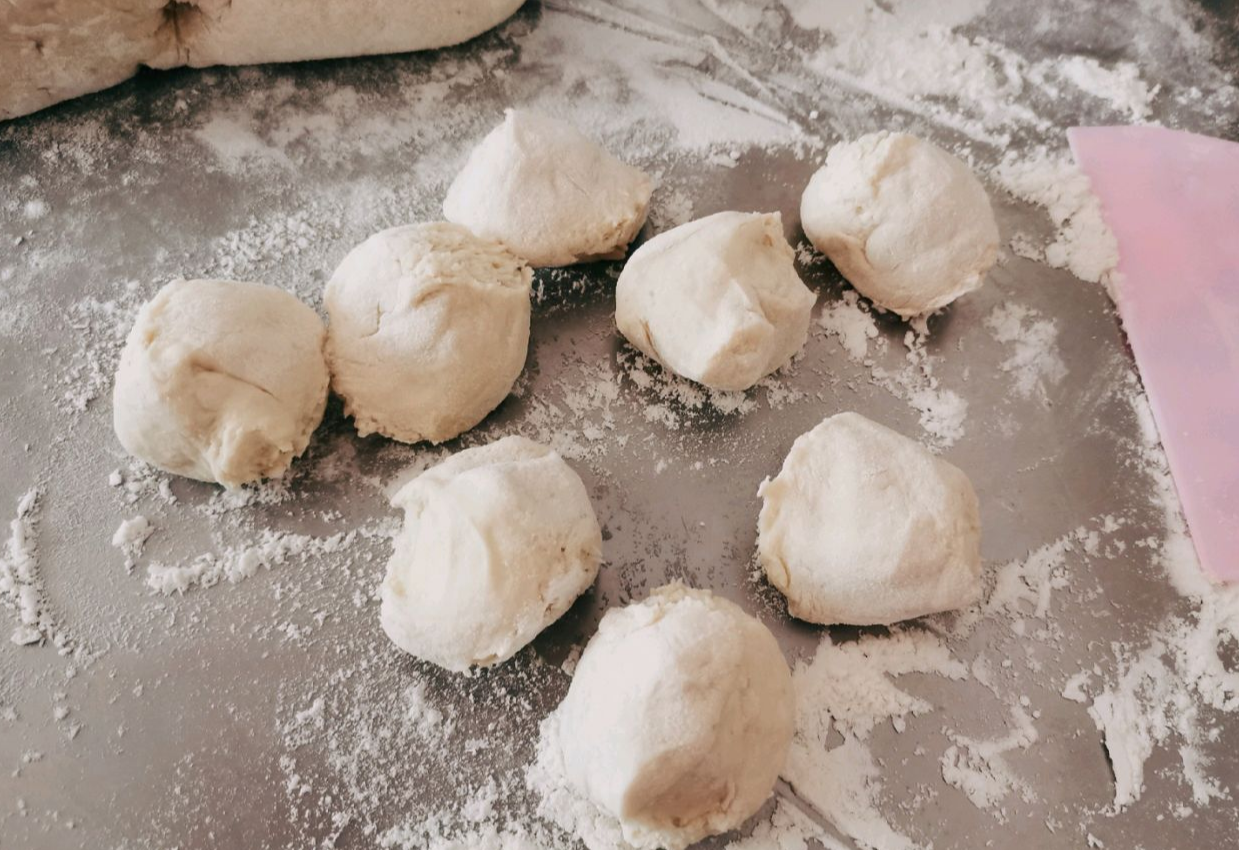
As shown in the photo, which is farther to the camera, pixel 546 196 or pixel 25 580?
pixel 546 196

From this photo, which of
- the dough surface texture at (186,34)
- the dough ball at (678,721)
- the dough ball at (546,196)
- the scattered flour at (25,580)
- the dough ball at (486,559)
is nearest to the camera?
the dough ball at (678,721)

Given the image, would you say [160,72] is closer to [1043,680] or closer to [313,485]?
[313,485]

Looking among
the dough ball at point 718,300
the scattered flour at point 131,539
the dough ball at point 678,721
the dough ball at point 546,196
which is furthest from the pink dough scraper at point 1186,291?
the scattered flour at point 131,539

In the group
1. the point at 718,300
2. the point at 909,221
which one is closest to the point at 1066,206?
the point at 909,221

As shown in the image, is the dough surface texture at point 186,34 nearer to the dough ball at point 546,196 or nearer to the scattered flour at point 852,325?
the dough ball at point 546,196

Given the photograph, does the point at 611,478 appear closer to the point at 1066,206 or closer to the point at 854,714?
the point at 854,714

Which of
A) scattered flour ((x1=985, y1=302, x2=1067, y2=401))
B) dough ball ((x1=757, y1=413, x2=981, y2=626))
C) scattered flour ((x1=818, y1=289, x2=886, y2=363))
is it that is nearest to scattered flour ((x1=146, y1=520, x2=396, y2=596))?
dough ball ((x1=757, y1=413, x2=981, y2=626))
